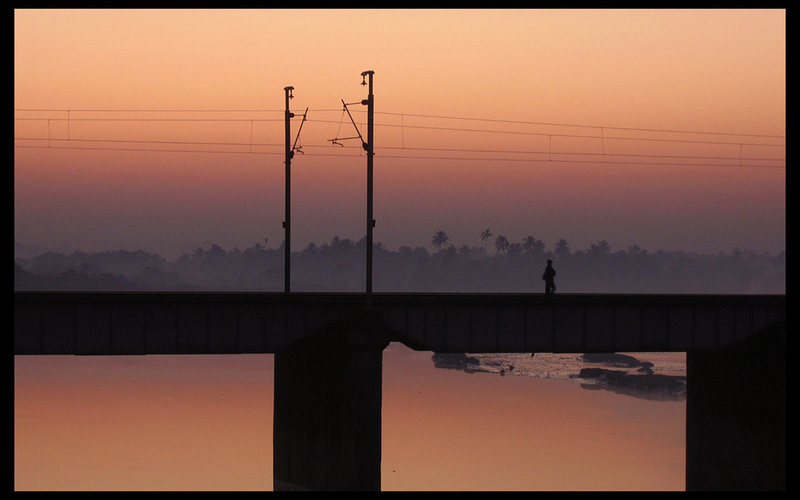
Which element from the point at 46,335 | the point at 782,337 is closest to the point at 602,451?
the point at 782,337

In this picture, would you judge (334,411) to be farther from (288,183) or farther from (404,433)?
(404,433)

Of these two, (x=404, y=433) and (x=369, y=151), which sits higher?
(x=369, y=151)

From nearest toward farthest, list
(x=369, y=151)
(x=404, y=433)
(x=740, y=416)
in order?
1. (x=369, y=151)
2. (x=740, y=416)
3. (x=404, y=433)

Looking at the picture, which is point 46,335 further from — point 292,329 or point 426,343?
point 426,343

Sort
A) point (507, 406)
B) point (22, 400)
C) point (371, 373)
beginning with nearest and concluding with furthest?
point (371, 373)
point (507, 406)
point (22, 400)

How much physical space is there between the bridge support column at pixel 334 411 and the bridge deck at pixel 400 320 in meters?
1.53

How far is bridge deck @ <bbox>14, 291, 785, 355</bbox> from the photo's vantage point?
124 ft

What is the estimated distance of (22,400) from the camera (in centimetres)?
10762

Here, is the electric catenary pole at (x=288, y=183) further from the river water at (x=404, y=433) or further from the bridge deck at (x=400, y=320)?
the river water at (x=404, y=433)

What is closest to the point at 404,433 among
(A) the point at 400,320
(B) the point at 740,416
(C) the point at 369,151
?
(B) the point at 740,416

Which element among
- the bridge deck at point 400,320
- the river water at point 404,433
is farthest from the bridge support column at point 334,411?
the river water at point 404,433

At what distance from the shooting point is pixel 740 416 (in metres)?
48.9

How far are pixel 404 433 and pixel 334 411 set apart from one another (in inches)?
1671

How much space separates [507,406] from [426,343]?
198ft
